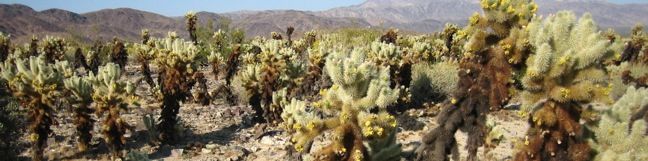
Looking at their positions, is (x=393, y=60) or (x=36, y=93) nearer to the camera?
(x=36, y=93)

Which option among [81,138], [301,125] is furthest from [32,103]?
[301,125]

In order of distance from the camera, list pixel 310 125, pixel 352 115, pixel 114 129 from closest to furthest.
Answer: pixel 310 125 → pixel 352 115 → pixel 114 129

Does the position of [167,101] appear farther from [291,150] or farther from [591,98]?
[591,98]

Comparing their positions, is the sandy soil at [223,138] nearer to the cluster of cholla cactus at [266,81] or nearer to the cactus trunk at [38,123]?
the cluster of cholla cactus at [266,81]

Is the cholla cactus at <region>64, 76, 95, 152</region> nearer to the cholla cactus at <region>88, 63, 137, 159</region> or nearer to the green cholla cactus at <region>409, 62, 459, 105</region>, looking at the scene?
the cholla cactus at <region>88, 63, 137, 159</region>

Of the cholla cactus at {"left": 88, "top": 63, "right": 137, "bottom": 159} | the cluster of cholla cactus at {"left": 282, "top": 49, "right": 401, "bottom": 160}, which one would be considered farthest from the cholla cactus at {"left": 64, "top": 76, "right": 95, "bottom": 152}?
the cluster of cholla cactus at {"left": 282, "top": 49, "right": 401, "bottom": 160}

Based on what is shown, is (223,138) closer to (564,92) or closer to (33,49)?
(564,92)

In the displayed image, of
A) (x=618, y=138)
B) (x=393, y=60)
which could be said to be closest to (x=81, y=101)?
(x=393, y=60)

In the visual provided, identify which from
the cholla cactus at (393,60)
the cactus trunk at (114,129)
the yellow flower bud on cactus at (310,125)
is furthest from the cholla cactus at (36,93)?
the cholla cactus at (393,60)
